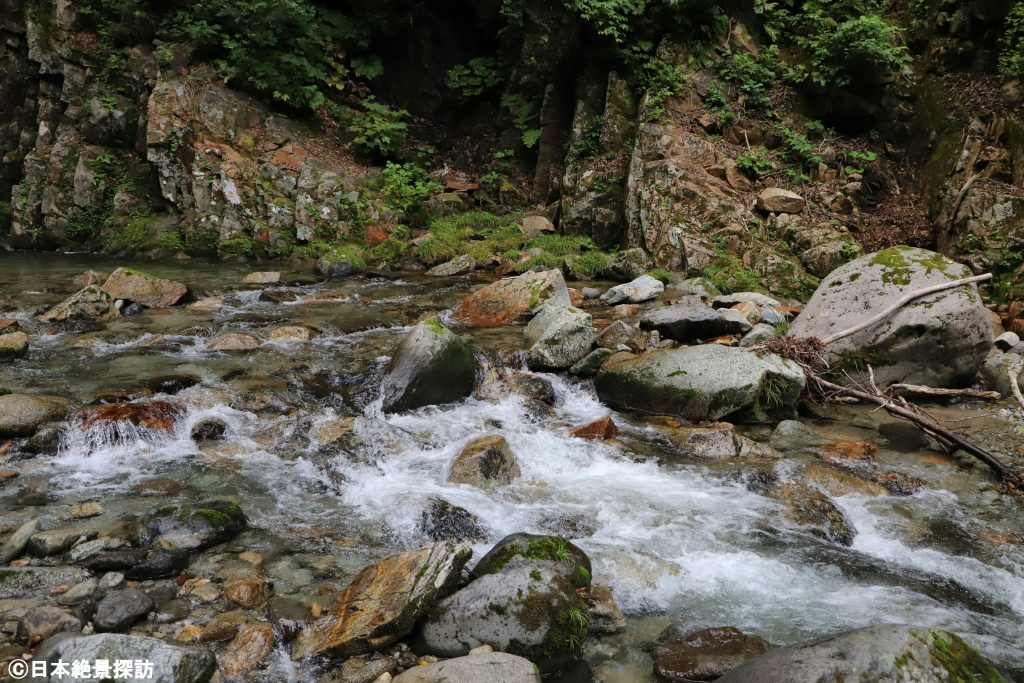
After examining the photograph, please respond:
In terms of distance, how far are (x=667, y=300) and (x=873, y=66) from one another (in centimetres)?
736

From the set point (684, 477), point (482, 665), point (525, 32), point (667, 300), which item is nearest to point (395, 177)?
point (525, 32)

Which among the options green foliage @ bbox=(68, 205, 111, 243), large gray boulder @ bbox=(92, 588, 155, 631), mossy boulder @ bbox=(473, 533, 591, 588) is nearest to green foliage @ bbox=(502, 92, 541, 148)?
green foliage @ bbox=(68, 205, 111, 243)

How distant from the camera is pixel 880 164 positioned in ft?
41.2

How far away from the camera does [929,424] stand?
600cm

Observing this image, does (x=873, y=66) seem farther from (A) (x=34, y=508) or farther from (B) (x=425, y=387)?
(A) (x=34, y=508)

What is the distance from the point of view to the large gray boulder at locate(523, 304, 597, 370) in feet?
25.3

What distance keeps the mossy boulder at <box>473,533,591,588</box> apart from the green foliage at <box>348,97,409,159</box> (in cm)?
1447

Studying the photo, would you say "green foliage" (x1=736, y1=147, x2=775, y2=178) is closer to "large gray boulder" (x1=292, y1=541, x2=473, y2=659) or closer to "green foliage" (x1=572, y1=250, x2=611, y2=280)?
"green foliage" (x1=572, y1=250, x2=611, y2=280)

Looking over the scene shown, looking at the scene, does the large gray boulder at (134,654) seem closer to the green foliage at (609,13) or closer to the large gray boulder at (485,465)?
the large gray boulder at (485,465)

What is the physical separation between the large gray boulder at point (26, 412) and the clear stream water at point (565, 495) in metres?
0.39

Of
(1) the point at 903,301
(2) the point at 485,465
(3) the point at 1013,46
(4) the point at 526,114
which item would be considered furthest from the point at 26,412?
(3) the point at 1013,46

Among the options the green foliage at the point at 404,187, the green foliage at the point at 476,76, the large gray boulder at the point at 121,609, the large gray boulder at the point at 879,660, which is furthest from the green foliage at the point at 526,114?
the large gray boulder at the point at 879,660

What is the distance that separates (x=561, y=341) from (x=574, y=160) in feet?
27.5

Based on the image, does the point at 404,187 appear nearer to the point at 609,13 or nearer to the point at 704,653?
the point at 609,13
